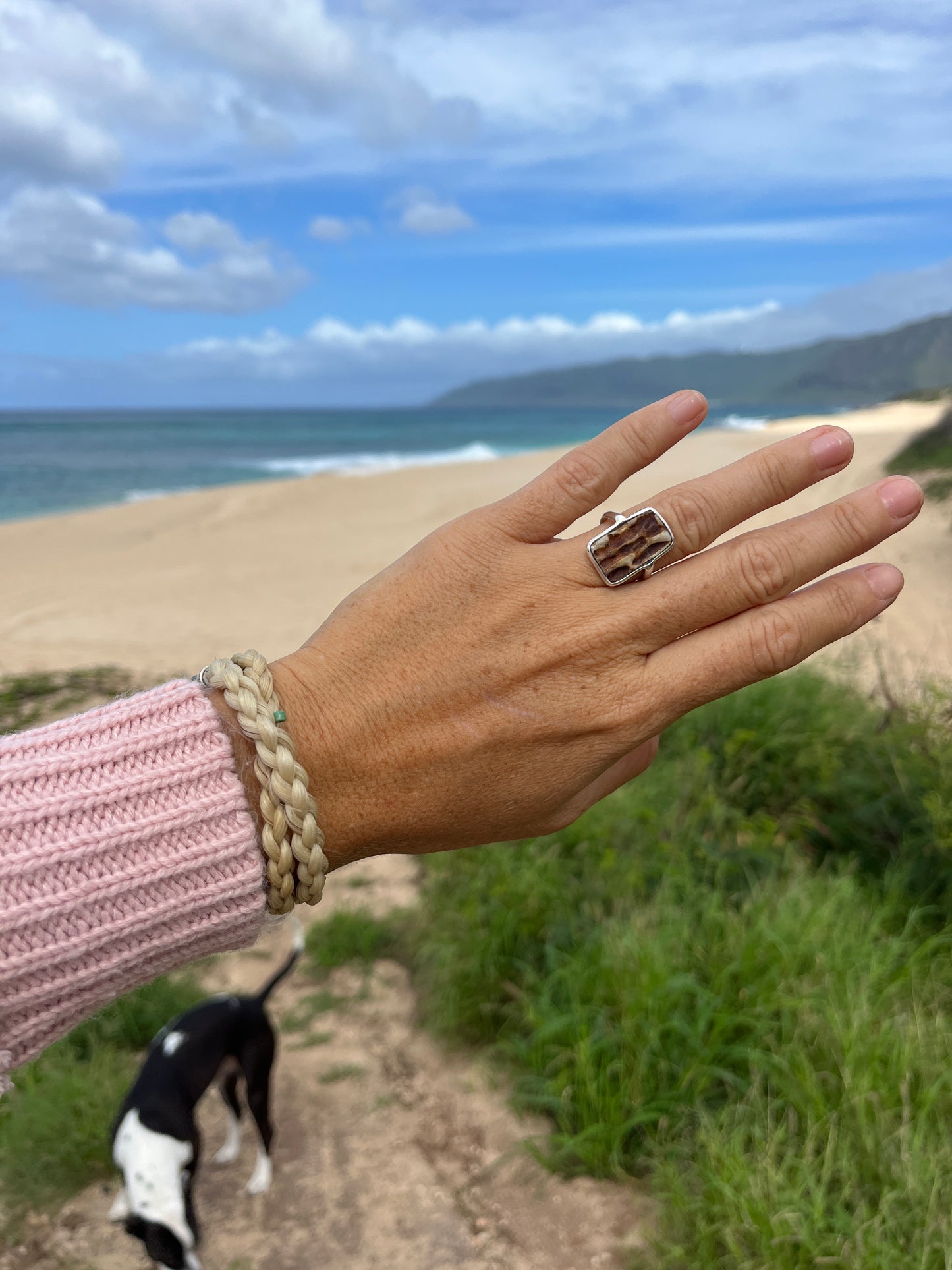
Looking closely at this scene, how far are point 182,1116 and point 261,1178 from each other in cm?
44

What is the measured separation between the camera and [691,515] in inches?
54.6

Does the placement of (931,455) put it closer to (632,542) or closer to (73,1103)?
(632,542)

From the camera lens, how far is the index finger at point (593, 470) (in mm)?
1417

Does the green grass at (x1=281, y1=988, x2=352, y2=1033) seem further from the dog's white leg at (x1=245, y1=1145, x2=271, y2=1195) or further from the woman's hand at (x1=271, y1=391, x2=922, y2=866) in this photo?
the woman's hand at (x1=271, y1=391, x2=922, y2=866)

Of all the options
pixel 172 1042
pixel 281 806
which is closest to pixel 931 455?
pixel 172 1042

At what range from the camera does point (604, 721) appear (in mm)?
1345

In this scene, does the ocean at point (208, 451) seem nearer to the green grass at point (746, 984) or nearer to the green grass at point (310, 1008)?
the green grass at point (310, 1008)

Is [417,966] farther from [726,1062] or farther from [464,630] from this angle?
[464,630]

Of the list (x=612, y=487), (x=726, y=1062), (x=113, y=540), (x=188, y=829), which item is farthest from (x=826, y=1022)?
(x=113, y=540)

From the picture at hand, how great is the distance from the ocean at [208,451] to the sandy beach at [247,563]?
4068mm

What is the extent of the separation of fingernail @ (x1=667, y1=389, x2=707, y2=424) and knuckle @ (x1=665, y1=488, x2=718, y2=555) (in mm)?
128

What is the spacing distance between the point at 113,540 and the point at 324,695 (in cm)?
1390

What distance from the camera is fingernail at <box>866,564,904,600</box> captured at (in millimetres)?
1318

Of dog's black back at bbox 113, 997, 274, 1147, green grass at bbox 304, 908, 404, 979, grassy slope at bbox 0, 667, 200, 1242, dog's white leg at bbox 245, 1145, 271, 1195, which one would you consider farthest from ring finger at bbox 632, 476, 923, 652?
green grass at bbox 304, 908, 404, 979
